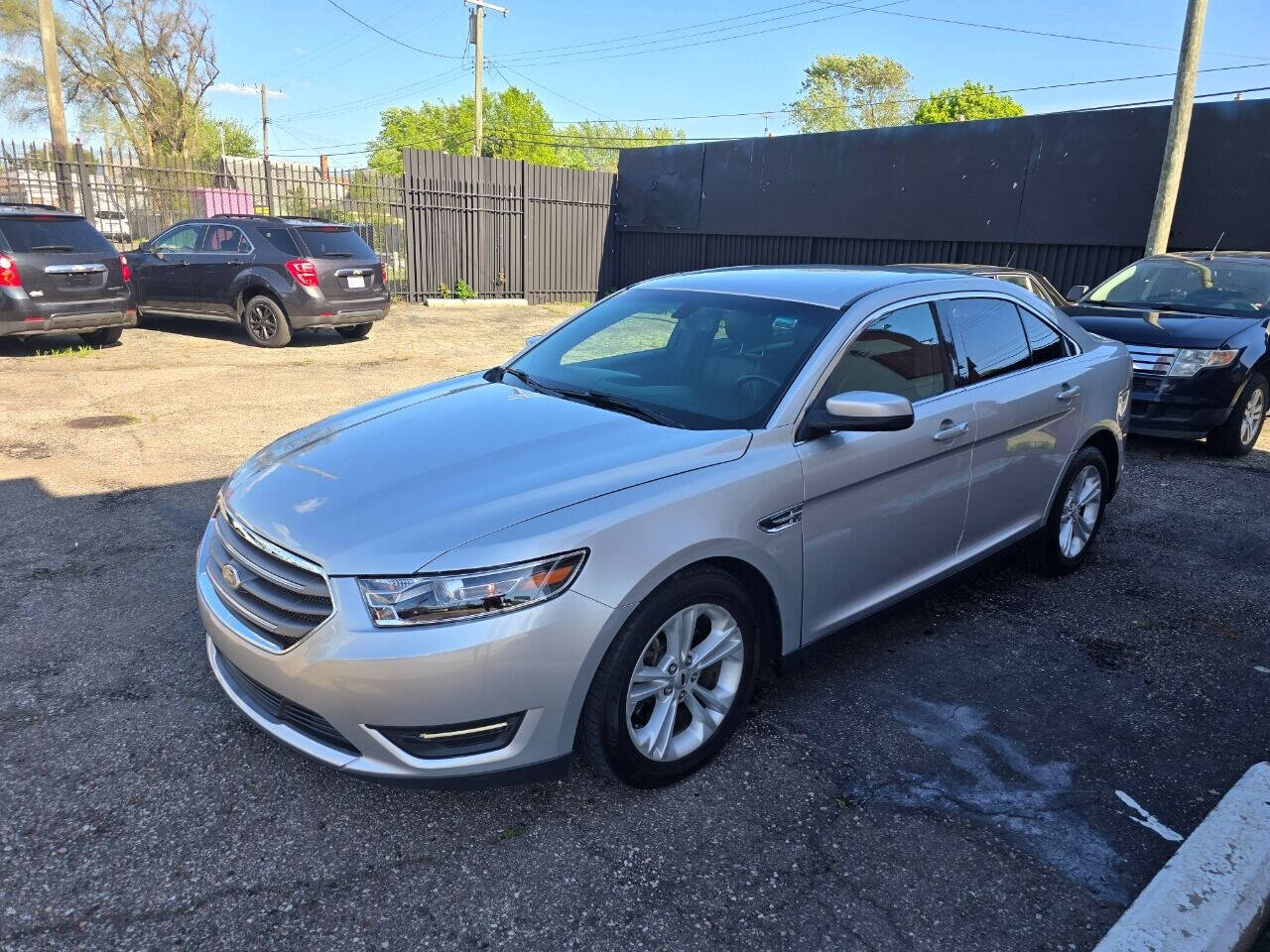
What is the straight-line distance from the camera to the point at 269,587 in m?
2.73

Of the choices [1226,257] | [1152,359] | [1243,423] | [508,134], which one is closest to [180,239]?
[1152,359]

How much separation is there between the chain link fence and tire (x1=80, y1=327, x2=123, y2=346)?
3706 millimetres

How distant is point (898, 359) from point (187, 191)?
1655 cm

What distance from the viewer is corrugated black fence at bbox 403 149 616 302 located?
59.2 feet

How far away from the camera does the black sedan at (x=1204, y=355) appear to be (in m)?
7.25

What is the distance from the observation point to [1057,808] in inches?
116

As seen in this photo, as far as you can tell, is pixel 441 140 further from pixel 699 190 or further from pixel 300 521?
pixel 300 521

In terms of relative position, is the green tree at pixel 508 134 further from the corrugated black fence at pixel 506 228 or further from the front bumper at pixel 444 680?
the front bumper at pixel 444 680

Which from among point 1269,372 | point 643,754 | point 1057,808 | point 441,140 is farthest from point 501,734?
point 441,140

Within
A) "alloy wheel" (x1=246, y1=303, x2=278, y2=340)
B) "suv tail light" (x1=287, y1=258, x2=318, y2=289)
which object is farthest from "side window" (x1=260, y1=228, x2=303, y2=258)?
"alloy wheel" (x1=246, y1=303, x2=278, y2=340)

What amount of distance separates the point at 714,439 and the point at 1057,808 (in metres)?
1.66

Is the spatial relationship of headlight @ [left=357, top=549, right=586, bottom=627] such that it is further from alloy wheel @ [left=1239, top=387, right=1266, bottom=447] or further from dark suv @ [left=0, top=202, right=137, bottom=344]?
dark suv @ [left=0, top=202, right=137, bottom=344]

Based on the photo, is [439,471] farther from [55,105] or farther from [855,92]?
[855,92]

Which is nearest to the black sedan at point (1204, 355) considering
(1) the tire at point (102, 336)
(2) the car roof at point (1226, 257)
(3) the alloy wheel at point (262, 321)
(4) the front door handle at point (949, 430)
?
(2) the car roof at point (1226, 257)
